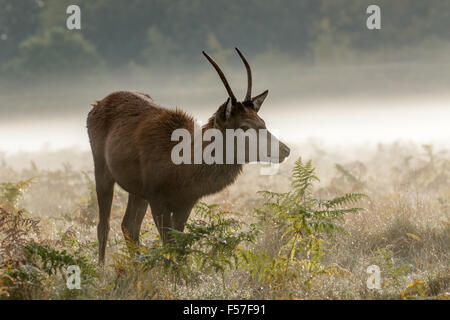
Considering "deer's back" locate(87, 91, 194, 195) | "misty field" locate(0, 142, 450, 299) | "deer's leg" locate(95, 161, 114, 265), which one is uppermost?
"deer's back" locate(87, 91, 194, 195)

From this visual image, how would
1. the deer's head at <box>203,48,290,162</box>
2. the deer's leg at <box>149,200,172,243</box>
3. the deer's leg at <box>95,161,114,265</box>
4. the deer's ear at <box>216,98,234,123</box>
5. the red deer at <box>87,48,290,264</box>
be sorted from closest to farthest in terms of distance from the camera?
the deer's ear at <box>216,98,234,123</box> < the deer's head at <box>203,48,290,162</box> < the red deer at <box>87,48,290,264</box> < the deer's leg at <box>149,200,172,243</box> < the deer's leg at <box>95,161,114,265</box>

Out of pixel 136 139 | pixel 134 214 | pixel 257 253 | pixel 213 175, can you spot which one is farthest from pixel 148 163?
pixel 257 253

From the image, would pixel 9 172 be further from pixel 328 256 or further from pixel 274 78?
pixel 274 78

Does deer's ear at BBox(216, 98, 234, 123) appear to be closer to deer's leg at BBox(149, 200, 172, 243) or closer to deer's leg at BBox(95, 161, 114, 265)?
deer's leg at BBox(149, 200, 172, 243)

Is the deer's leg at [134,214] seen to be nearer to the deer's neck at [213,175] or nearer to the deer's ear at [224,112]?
the deer's neck at [213,175]

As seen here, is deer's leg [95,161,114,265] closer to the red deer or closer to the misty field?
the red deer

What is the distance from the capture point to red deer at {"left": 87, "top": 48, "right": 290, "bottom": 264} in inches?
237

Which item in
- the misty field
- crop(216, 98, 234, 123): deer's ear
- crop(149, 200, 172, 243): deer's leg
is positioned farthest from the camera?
crop(149, 200, 172, 243): deer's leg

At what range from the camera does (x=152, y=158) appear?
630 centimetres

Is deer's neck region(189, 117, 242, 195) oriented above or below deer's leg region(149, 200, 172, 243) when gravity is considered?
above

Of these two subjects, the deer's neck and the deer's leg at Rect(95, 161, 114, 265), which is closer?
the deer's neck

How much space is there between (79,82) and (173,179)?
34.6 m

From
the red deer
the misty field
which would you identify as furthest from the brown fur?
the misty field

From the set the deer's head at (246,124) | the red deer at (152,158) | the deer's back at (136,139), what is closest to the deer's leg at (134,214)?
the red deer at (152,158)
